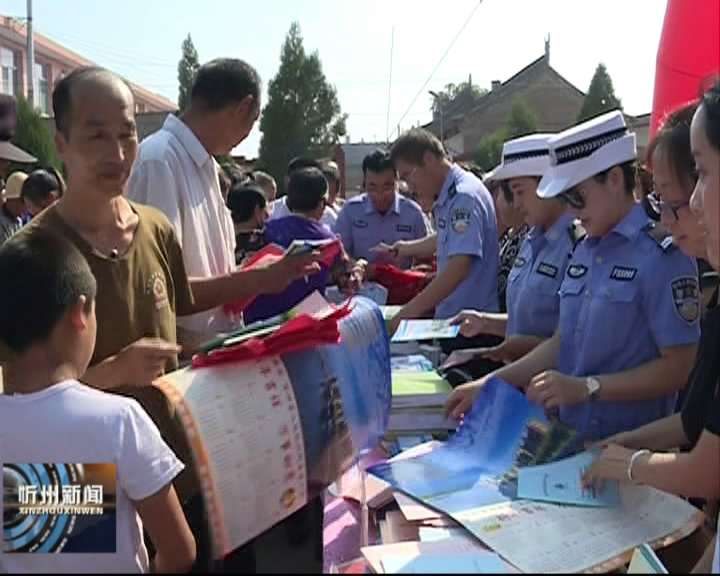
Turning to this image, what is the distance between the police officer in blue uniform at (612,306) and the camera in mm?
1648

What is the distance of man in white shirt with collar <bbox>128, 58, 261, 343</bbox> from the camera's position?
2.18 meters

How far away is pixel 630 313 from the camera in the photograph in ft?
5.61

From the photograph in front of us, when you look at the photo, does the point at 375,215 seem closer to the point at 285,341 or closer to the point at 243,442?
the point at 285,341

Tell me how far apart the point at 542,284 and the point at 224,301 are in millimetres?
886

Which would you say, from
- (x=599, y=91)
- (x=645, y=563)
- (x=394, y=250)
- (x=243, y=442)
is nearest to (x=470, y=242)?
(x=394, y=250)

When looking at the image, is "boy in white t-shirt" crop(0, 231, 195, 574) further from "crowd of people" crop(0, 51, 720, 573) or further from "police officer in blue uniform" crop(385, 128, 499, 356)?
"police officer in blue uniform" crop(385, 128, 499, 356)

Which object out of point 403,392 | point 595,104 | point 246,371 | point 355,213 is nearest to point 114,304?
point 246,371

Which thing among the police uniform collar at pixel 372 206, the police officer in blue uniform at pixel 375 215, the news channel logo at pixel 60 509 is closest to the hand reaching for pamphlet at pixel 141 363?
the news channel logo at pixel 60 509

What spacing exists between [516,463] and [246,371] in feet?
1.91

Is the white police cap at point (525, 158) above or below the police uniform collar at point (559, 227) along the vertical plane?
above

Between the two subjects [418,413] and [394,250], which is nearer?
[418,413]

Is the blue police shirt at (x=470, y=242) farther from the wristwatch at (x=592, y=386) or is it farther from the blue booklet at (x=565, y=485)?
the blue booklet at (x=565, y=485)

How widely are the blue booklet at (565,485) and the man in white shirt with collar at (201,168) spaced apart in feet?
3.57

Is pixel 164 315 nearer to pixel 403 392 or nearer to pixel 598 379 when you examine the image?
pixel 403 392
